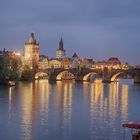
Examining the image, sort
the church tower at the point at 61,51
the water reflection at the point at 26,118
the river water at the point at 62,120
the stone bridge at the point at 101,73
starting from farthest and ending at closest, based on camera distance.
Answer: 1. the church tower at the point at 61,51
2. the stone bridge at the point at 101,73
3. the water reflection at the point at 26,118
4. the river water at the point at 62,120

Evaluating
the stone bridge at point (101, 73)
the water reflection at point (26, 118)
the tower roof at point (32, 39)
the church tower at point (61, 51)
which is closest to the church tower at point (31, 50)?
the tower roof at point (32, 39)

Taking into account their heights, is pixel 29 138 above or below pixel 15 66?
below

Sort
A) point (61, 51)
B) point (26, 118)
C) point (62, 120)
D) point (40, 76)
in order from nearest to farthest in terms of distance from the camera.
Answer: point (62, 120)
point (26, 118)
point (40, 76)
point (61, 51)

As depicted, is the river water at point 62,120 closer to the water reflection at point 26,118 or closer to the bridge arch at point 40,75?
the water reflection at point 26,118

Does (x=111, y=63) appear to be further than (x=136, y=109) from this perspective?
Yes

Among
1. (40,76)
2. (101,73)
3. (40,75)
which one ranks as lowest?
(40,76)

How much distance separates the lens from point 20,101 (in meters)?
41.0

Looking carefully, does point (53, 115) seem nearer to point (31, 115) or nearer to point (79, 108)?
point (31, 115)

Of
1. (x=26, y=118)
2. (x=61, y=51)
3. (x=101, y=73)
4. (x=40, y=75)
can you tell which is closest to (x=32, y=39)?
(x=40, y=75)

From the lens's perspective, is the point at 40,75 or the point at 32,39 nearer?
the point at 40,75

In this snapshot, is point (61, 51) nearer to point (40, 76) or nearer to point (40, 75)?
point (40, 75)

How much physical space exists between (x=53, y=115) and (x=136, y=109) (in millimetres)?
8646

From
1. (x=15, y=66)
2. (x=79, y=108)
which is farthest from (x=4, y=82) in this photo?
(x=79, y=108)

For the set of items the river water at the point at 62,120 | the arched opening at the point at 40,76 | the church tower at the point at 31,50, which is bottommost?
the river water at the point at 62,120
